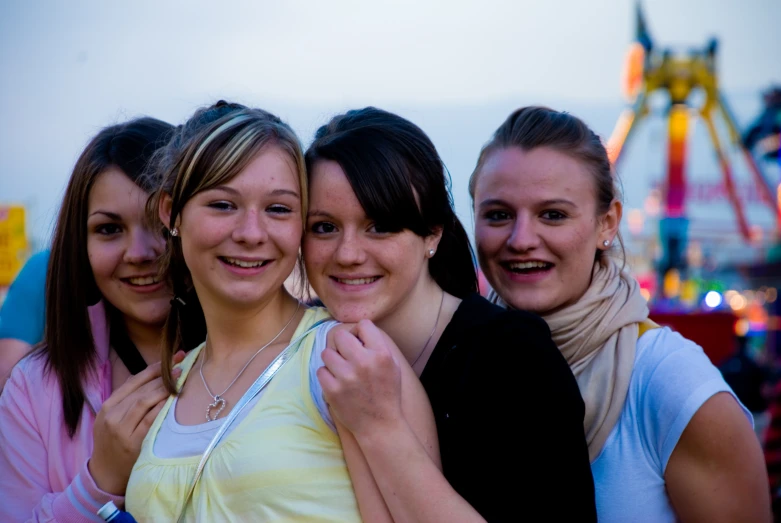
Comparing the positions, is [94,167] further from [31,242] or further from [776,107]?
[776,107]

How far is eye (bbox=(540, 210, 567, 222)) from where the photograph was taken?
2.56 metres

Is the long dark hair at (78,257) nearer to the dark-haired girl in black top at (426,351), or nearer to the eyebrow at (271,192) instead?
the eyebrow at (271,192)

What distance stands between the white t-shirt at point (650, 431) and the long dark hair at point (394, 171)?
66cm

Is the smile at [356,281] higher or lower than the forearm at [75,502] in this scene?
higher

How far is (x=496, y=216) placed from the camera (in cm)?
268

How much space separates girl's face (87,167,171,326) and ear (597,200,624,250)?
1.59 metres

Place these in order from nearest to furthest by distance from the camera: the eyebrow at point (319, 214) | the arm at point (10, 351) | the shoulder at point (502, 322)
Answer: the shoulder at point (502, 322) → the eyebrow at point (319, 214) → the arm at point (10, 351)

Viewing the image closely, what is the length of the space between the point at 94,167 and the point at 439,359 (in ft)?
4.54

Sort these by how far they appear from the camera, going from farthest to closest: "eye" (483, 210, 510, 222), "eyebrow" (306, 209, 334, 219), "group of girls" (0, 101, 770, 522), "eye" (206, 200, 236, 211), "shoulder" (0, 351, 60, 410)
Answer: "eye" (483, 210, 510, 222), "shoulder" (0, 351, 60, 410), "eyebrow" (306, 209, 334, 219), "eye" (206, 200, 236, 211), "group of girls" (0, 101, 770, 522)

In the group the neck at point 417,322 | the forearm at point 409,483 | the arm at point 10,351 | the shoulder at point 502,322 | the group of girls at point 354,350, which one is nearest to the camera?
the forearm at point 409,483

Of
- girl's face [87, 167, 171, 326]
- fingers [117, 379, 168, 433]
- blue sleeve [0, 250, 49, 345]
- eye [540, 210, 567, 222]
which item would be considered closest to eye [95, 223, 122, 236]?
girl's face [87, 167, 171, 326]

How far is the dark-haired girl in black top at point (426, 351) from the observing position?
175 centimetres

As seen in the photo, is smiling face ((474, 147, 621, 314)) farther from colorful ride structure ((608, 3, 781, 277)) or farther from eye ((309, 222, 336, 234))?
colorful ride structure ((608, 3, 781, 277))

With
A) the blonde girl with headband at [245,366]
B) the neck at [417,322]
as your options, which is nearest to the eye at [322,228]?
the blonde girl with headband at [245,366]
